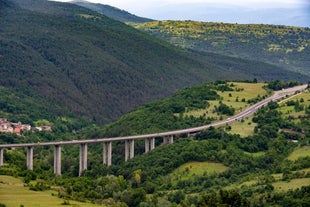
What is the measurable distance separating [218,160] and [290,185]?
2469 cm

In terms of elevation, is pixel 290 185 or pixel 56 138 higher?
pixel 290 185

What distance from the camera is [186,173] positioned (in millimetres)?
123812

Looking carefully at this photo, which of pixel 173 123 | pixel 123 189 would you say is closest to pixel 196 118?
pixel 173 123

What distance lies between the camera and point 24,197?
3469 inches

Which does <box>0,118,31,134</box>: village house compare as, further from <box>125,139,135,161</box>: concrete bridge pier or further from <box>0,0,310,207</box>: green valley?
<box>125,139,135,161</box>: concrete bridge pier

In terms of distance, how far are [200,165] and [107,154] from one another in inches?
702

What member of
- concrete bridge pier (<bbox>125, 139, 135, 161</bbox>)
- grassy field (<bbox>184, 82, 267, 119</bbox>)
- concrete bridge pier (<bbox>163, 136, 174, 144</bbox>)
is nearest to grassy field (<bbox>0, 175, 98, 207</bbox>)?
concrete bridge pier (<bbox>125, 139, 135, 161</bbox>)

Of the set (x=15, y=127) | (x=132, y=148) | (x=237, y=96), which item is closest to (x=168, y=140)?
(x=132, y=148)

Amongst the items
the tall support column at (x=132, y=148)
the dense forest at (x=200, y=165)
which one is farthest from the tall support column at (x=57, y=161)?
the tall support column at (x=132, y=148)

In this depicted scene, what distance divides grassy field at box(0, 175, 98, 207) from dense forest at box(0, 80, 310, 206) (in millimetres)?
2200

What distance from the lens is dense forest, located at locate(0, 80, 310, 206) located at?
99312mm

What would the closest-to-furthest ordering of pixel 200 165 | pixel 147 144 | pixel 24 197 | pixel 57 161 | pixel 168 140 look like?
pixel 24 197 → pixel 200 165 → pixel 57 161 → pixel 147 144 → pixel 168 140

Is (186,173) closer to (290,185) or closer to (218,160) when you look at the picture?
(218,160)

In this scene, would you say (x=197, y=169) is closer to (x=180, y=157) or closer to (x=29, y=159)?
(x=180, y=157)
